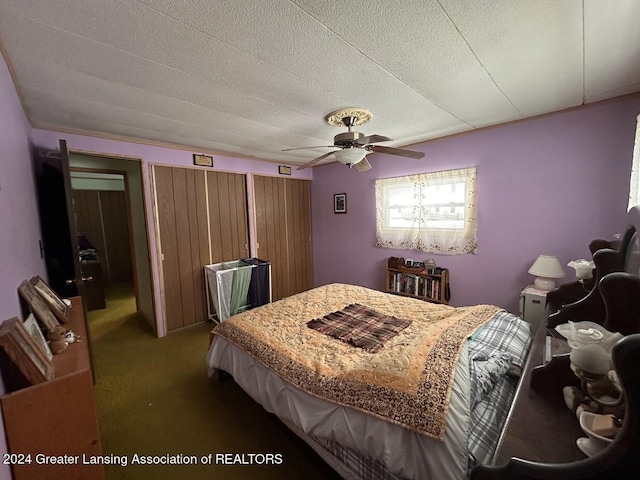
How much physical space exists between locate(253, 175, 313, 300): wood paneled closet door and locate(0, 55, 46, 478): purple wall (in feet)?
8.62

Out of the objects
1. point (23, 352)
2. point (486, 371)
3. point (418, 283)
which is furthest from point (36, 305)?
point (418, 283)

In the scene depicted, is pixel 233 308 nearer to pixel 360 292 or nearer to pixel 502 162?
pixel 360 292

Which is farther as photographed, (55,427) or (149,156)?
(149,156)

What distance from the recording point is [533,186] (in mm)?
2541

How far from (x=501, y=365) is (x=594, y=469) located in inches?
37.8

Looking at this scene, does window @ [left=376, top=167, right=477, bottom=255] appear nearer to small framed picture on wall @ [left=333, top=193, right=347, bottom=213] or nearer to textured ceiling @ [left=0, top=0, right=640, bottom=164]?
small framed picture on wall @ [left=333, top=193, right=347, bottom=213]

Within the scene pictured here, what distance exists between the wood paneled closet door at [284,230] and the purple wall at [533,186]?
1.59 meters

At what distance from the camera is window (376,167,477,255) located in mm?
2977

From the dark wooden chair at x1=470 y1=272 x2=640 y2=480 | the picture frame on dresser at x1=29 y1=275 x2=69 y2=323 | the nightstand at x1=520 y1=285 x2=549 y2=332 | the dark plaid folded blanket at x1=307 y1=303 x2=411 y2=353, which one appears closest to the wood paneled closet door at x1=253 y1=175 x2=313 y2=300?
the dark plaid folded blanket at x1=307 y1=303 x2=411 y2=353

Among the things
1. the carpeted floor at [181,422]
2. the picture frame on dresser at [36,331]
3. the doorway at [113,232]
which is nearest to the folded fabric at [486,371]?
the carpeted floor at [181,422]

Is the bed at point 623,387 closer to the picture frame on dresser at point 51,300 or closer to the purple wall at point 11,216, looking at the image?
the purple wall at point 11,216

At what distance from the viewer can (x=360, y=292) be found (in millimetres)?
2861

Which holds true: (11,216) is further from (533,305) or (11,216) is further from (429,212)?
(533,305)

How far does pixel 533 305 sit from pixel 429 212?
144cm
